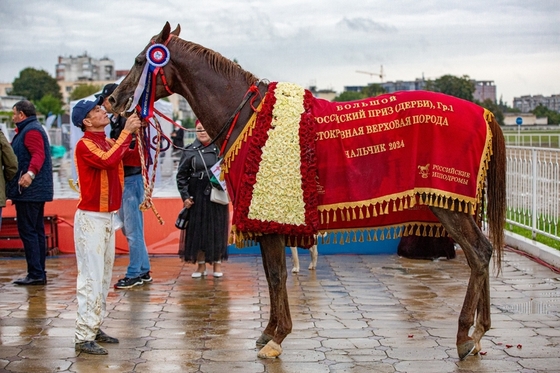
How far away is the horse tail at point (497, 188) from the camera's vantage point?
602cm

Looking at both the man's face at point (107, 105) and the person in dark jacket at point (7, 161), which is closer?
the man's face at point (107, 105)

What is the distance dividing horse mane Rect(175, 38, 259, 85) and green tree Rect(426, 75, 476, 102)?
5550cm

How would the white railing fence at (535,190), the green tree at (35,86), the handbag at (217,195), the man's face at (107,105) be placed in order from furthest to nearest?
the green tree at (35,86) < the white railing fence at (535,190) < the handbag at (217,195) < the man's face at (107,105)

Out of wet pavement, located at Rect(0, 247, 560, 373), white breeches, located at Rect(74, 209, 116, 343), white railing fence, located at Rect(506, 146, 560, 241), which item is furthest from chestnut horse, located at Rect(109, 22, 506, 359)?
white railing fence, located at Rect(506, 146, 560, 241)

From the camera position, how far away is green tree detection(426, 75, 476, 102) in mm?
60556

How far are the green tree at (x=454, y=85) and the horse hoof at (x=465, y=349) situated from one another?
55.8 metres

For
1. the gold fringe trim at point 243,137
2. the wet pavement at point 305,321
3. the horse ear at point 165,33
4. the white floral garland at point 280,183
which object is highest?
the horse ear at point 165,33

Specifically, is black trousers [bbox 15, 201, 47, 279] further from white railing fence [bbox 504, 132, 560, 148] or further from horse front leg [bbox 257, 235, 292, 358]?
white railing fence [bbox 504, 132, 560, 148]

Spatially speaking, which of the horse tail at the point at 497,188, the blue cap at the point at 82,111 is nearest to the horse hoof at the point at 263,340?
the horse tail at the point at 497,188

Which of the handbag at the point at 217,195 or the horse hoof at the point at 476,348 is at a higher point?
the handbag at the point at 217,195

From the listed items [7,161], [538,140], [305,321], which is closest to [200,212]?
[7,161]

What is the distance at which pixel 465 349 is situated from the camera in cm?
561

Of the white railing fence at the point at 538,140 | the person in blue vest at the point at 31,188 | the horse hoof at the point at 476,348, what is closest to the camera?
the horse hoof at the point at 476,348

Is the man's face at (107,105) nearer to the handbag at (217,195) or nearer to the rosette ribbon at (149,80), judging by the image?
the rosette ribbon at (149,80)
